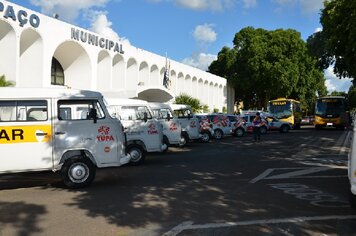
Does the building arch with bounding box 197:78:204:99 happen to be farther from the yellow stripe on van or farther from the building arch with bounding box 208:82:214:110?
the yellow stripe on van

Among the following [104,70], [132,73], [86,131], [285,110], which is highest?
[132,73]

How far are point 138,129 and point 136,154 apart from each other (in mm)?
870

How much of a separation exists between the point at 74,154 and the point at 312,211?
5441mm

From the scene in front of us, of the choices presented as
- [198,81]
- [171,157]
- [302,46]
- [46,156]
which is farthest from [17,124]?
[302,46]

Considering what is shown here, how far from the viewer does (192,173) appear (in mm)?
12258

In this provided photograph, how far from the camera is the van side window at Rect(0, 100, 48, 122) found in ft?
32.6

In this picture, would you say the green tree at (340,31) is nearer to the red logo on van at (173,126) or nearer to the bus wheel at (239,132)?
the red logo on van at (173,126)

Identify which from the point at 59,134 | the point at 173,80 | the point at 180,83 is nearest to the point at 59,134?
the point at 59,134

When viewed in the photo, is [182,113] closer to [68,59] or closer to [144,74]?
[68,59]

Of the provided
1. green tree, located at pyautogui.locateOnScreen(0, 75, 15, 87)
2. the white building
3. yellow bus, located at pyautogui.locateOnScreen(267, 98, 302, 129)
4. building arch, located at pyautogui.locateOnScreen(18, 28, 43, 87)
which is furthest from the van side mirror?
yellow bus, located at pyautogui.locateOnScreen(267, 98, 302, 129)

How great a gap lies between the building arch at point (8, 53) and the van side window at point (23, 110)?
12.6m

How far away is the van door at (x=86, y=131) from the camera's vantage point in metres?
10.3

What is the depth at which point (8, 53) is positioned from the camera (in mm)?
21828

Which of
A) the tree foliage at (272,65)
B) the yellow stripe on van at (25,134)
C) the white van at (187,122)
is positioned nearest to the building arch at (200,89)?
the tree foliage at (272,65)
